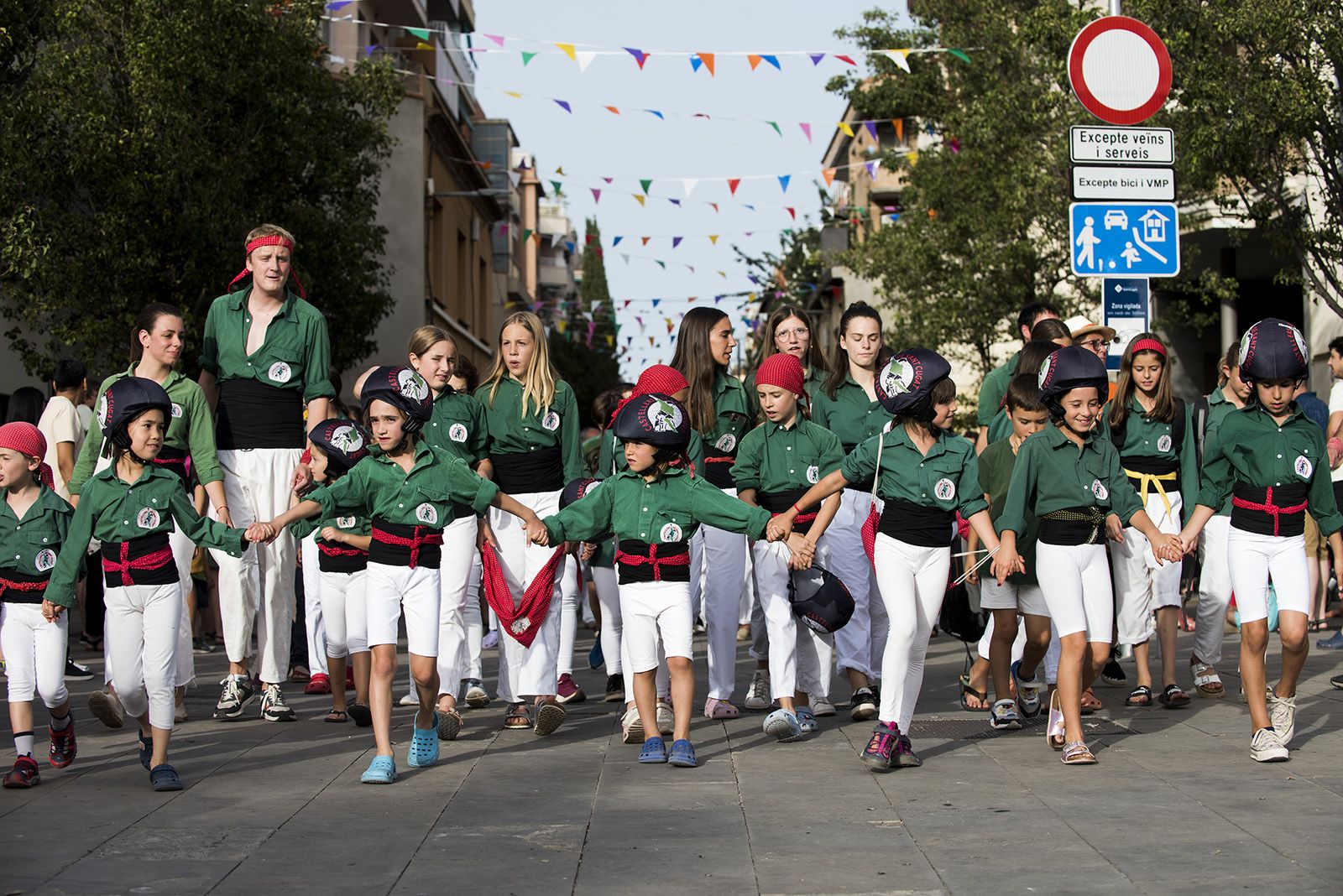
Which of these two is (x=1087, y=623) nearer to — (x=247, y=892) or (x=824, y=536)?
(x=824, y=536)

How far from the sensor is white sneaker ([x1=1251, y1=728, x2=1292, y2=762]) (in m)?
7.52

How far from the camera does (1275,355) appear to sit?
7949 mm

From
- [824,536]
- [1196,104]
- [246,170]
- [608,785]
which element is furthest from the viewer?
[246,170]

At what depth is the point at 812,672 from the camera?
Answer: 30.5 feet

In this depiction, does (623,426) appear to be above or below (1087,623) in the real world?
above

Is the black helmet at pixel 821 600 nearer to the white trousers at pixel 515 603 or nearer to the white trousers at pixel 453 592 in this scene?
the white trousers at pixel 515 603

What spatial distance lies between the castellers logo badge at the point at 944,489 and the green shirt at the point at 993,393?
2410 mm

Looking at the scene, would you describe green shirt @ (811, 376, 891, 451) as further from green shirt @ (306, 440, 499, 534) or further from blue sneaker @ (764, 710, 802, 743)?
green shirt @ (306, 440, 499, 534)

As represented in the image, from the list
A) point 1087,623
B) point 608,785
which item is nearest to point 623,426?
point 608,785

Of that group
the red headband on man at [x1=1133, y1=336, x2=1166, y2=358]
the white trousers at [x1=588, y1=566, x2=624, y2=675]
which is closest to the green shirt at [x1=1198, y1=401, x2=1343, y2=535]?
the red headband on man at [x1=1133, y1=336, x2=1166, y2=358]

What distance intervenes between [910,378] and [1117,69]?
4.89 meters

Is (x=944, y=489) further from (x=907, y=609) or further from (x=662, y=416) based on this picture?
(x=662, y=416)

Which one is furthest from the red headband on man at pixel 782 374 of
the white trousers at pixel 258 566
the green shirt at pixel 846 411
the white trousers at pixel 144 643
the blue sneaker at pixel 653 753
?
the white trousers at pixel 144 643

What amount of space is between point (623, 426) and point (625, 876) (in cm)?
285
